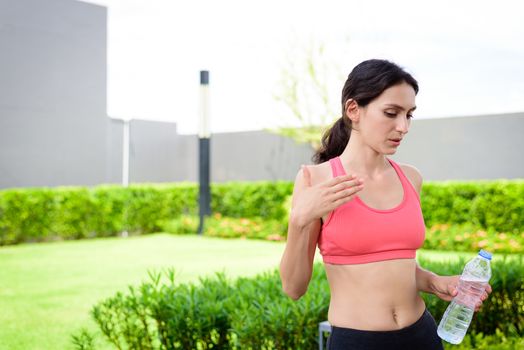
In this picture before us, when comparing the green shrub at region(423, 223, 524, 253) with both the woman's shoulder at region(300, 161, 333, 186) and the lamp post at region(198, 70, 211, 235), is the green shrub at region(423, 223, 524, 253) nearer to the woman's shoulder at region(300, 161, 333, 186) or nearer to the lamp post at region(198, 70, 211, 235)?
the lamp post at region(198, 70, 211, 235)

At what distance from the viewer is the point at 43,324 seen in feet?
24.4

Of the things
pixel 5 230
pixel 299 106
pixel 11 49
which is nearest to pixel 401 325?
pixel 5 230

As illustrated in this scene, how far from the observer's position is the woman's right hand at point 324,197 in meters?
1.95

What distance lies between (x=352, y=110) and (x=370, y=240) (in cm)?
44

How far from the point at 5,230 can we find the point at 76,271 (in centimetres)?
507

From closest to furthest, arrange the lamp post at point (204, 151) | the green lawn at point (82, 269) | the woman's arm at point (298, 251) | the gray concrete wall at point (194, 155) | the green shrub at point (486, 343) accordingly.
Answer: the woman's arm at point (298, 251) < the green shrub at point (486, 343) < the green lawn at point (82, 269) < the lamp post at point (204, 151) < the gray concrete wall at point (194, 155)

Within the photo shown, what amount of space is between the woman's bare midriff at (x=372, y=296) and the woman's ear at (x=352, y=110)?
0.48 m

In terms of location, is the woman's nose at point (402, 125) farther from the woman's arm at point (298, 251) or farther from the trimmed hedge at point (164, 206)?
the trimmed hedge at point (164, 206)

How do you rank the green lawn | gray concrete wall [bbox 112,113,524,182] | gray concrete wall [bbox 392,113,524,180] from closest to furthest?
the green lawn, gray concrete wall [bbox 392,113,524,180], gray concrete wall [bbox 112,113,524,182]

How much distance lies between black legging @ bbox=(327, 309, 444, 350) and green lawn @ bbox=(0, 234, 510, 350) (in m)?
2.77

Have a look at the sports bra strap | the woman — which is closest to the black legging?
→ the woman

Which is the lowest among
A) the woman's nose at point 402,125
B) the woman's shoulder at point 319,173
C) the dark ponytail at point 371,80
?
the woman's shoulder at point 319,173

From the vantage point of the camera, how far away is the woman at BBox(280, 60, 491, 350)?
209 centimetres

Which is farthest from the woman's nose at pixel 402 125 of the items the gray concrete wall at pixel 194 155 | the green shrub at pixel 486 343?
the gray concrete wall at pixel 194 155
